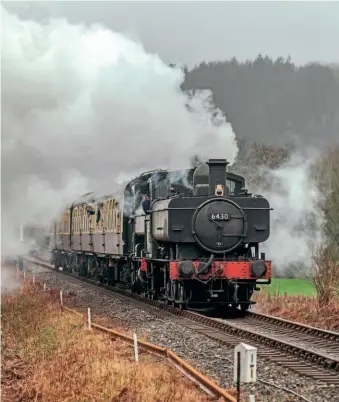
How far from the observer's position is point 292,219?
25.5 metres

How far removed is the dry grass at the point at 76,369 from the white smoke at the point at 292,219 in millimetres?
12039

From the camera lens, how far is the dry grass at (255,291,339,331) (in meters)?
14.3

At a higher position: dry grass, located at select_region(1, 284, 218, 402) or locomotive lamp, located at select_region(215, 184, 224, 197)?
locomotive lamp, located at select_region(215, 184, 224, 197)

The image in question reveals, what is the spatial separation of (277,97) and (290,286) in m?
40.7

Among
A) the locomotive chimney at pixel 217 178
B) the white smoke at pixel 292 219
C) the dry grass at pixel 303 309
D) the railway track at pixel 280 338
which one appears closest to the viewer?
the railway track at pixel 280 338

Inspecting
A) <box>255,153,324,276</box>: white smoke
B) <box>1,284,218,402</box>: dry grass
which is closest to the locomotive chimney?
<box>1,284,218,402</box>: dry grass

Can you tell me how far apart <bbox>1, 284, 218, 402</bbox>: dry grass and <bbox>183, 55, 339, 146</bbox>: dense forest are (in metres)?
34.7

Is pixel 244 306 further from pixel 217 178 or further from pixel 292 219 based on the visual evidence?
pixel 292 219

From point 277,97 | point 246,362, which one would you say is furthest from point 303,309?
point 277,97

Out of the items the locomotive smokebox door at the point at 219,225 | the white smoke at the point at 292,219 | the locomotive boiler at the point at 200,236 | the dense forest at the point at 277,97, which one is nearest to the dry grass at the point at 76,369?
the locomotive boiler at the point at 200,236

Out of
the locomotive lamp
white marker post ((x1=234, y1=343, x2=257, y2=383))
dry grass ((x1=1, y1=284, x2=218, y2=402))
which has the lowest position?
dry grass ((x1=1, y1=284, x2=218, y2=402))

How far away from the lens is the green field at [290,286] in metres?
20.7

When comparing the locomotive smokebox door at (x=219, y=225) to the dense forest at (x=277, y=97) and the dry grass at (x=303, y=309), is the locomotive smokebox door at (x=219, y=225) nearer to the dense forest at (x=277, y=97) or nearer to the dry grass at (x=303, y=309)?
the dry grass at (x=303, y=309)

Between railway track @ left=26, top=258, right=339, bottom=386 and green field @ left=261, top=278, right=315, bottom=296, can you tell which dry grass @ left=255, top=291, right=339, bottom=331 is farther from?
green field @ left=261, top=278, right=315, bottom=296
